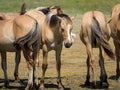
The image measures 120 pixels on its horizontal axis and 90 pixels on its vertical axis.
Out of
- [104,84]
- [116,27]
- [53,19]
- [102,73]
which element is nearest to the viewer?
[53,19]

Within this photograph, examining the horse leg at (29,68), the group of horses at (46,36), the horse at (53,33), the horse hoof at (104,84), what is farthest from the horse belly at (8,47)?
the horse hoof at (104,84)

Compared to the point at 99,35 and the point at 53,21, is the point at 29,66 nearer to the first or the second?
the point at 53,21

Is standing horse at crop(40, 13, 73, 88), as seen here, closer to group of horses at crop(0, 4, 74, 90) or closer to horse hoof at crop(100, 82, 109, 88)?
group of horses at crop(0, 4, 74, 90)

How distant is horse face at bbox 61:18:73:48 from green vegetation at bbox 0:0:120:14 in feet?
92.6

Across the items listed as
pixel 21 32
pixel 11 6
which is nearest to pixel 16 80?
pixel 21 32

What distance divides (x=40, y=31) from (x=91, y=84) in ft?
7.49

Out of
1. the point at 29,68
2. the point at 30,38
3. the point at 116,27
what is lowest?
the point at 29,68

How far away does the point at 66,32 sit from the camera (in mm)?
11797

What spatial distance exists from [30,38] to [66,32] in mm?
1021

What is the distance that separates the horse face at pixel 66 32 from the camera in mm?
11552

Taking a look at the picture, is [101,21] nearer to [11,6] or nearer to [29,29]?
[29,29]

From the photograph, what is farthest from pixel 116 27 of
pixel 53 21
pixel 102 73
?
pixel 53 21

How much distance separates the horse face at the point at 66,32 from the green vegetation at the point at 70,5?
28.2 m

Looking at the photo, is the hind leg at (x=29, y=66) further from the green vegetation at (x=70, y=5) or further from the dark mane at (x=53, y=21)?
the green vegetation at (x=70, y=5)
